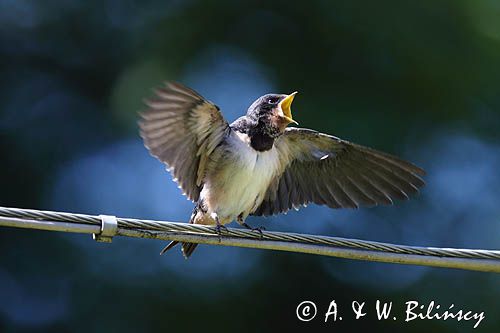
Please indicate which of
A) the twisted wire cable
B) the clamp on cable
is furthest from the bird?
the clamp on cable

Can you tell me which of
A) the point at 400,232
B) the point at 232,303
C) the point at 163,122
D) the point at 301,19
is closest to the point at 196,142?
the point at 163,122

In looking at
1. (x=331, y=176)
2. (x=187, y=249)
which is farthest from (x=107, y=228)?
(x=331, y=176)

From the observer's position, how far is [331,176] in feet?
23.3

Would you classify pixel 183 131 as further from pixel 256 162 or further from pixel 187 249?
pixel 187 249

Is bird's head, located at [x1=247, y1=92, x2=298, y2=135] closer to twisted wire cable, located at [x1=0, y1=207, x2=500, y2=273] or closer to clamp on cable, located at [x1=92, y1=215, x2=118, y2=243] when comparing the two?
twisted wire cable, located at [x1=0, y1=207, x2=500, y2=273]

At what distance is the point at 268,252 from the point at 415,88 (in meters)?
2.02

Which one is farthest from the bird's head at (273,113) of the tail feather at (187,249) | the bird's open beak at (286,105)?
the tail feather at (187,249)

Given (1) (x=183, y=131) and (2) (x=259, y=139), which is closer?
(1) (x=183, y=131)

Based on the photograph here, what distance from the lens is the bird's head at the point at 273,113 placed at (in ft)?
21.8

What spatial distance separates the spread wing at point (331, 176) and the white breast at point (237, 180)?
1.13ft

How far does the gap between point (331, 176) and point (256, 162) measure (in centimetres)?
69

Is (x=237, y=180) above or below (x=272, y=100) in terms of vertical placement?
below

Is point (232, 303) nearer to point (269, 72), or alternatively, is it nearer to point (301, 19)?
point (269, 72)

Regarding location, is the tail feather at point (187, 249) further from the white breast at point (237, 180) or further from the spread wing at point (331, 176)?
the spread wing at point (331, 176)
